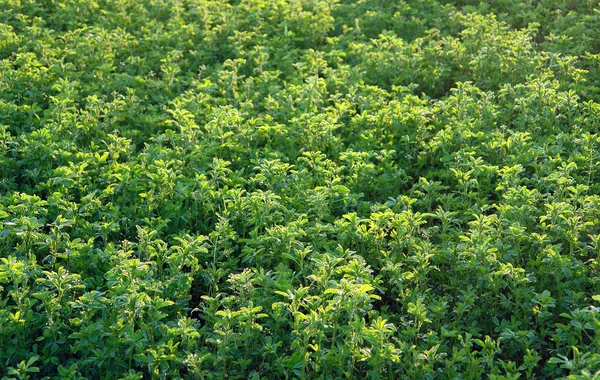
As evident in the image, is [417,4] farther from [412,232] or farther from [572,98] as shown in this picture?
[412,232]

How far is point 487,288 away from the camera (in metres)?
4.11

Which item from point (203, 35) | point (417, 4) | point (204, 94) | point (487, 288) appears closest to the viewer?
point (487, 288)

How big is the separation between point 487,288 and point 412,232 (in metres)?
0.58

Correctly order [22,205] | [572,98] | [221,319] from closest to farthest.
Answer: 1. [221,319]
2. [22,205]
3. [572,98]

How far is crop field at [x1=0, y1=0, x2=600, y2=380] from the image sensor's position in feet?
12.5

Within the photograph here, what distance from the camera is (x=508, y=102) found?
5.77 metres

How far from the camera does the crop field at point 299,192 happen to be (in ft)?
12.5

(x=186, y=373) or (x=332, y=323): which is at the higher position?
(x=332, y=323)

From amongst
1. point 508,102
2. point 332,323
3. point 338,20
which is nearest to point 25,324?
point 332,323

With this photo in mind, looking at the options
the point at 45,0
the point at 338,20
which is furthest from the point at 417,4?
the point at 45,0

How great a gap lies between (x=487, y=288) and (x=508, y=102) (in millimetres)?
2097

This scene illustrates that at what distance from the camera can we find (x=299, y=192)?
189 inches

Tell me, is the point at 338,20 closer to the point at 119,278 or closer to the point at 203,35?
the point at 203,35

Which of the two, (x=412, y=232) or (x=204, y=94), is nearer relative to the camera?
(x=412, y=232)
